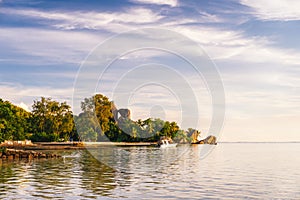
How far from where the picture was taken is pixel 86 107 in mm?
190375

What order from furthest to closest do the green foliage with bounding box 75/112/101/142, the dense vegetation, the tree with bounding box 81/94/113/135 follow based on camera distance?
the tree with bounding box 81/94/113/135
the green foliage with bounding box 75/112/101/142
the dense vegetation

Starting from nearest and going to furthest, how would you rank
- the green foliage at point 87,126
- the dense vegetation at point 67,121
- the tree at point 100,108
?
the dense vegetation at point 67,121
the green foliage at point 87,126
the tree at point 100,108

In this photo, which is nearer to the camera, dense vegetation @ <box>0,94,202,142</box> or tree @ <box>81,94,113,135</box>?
dense vegetation @ <box>0,94,202,142</box>

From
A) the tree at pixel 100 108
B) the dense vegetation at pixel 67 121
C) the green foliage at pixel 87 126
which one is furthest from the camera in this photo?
the tree at pixel 100 108

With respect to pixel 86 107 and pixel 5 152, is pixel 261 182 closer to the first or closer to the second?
pixel 5 152

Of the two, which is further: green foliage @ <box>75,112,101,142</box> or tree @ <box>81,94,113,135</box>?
tree @ <box>81,94,113,135</box>

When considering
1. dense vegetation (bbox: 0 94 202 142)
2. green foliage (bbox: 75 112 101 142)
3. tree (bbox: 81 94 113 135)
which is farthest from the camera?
tree (bbox: 81 94 113 135)

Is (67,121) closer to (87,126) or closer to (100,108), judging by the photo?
(87,126)

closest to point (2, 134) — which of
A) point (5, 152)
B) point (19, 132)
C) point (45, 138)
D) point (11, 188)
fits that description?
point (19, 132)

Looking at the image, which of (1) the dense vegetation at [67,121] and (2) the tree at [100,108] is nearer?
(1) the dense vegetation at [67,121]

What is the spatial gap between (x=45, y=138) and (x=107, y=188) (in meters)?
124

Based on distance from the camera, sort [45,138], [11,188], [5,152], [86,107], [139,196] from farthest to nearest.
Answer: [86,107] → [45,138] → [5,152] → [11,188] → [139,196]

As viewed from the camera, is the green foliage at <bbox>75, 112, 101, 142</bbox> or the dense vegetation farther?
the green foliage at <bbox>75, 112, 101, 142</bbox>

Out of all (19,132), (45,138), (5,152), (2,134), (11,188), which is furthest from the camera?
(45,138)
